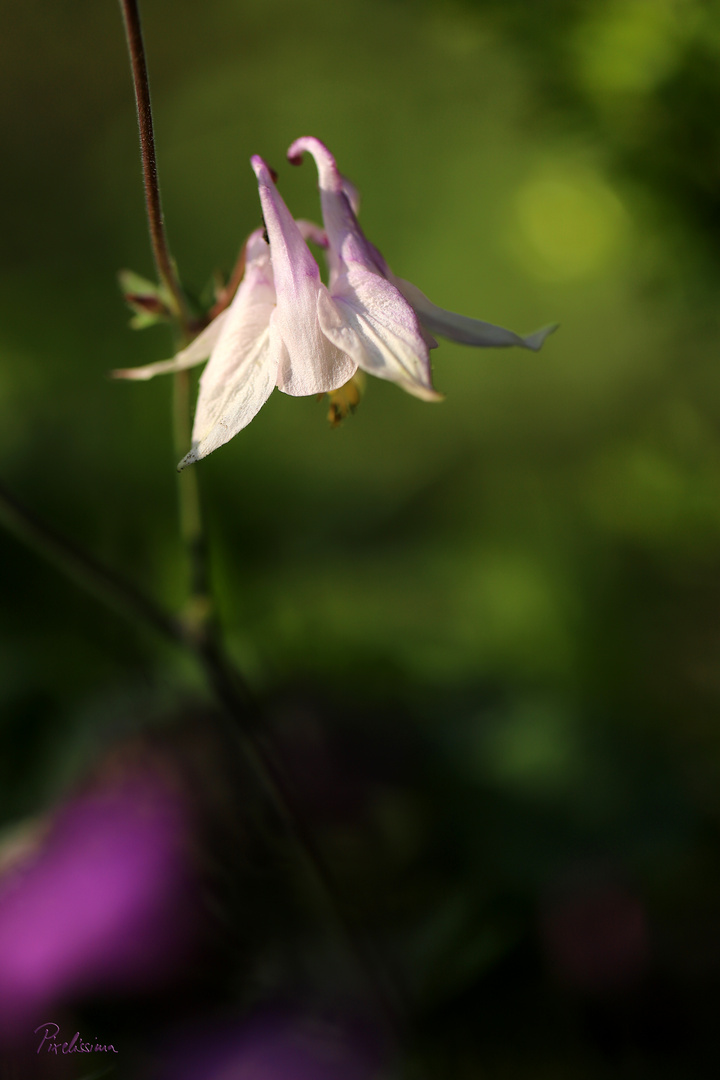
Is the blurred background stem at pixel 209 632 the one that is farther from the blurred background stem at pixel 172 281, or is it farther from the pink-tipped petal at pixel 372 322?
the pink-tipped petal at pixel 372 322

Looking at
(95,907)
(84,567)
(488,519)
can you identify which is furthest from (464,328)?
(488,519)

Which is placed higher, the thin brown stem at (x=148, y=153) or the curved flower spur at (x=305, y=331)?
the thin brown stem at (x=148, y=153)

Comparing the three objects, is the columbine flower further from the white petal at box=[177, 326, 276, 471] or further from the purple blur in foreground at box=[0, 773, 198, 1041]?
the purple blur in foreground at box=[0, 773, 198, 1041]

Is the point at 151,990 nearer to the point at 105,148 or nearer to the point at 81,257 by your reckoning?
the point at 81,257

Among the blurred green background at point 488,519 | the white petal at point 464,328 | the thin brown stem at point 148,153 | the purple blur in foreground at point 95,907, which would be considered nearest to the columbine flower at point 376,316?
the white petal at point 464,328
